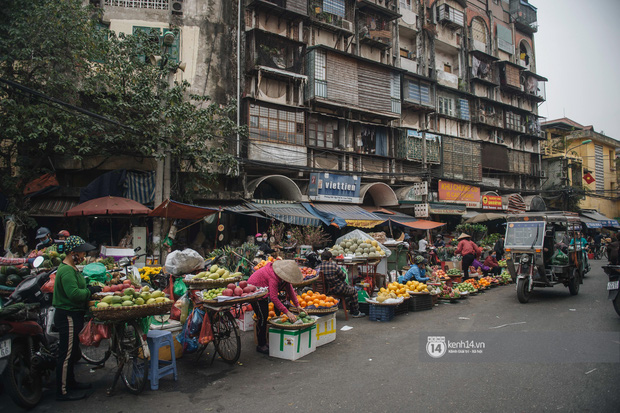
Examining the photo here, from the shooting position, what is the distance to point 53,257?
750 cm

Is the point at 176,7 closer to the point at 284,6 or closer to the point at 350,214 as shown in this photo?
the point at 284,6

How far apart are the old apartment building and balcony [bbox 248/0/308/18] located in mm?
91

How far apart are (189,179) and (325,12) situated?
13.4 metres

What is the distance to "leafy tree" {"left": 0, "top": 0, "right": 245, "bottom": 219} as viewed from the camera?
1241cm

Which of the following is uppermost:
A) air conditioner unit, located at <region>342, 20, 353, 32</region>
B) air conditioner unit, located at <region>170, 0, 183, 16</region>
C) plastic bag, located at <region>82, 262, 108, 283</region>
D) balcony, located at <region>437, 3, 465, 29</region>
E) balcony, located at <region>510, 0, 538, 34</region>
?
balcony, located at <region>510, 0, 538, 34</region>

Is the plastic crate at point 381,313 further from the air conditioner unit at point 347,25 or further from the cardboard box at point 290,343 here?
the air conditioner unit at point 347,25

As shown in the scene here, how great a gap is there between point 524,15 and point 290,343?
42209 millimetres

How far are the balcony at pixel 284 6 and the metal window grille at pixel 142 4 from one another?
4131 mm

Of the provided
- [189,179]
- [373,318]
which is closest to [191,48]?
[189,179]

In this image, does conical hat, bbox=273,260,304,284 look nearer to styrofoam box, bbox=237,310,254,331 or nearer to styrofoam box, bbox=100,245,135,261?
styrofoam box, bbox=237,310,254,331

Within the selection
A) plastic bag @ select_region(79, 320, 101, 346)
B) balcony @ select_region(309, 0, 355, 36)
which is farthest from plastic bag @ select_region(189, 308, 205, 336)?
balcony @ select_region(309, 0, 355, 36)

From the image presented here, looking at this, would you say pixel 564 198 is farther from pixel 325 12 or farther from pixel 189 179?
pixel 189 179

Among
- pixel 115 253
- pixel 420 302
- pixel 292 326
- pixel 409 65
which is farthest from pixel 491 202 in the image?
pixel 292 326

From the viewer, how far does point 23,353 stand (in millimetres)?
4562
